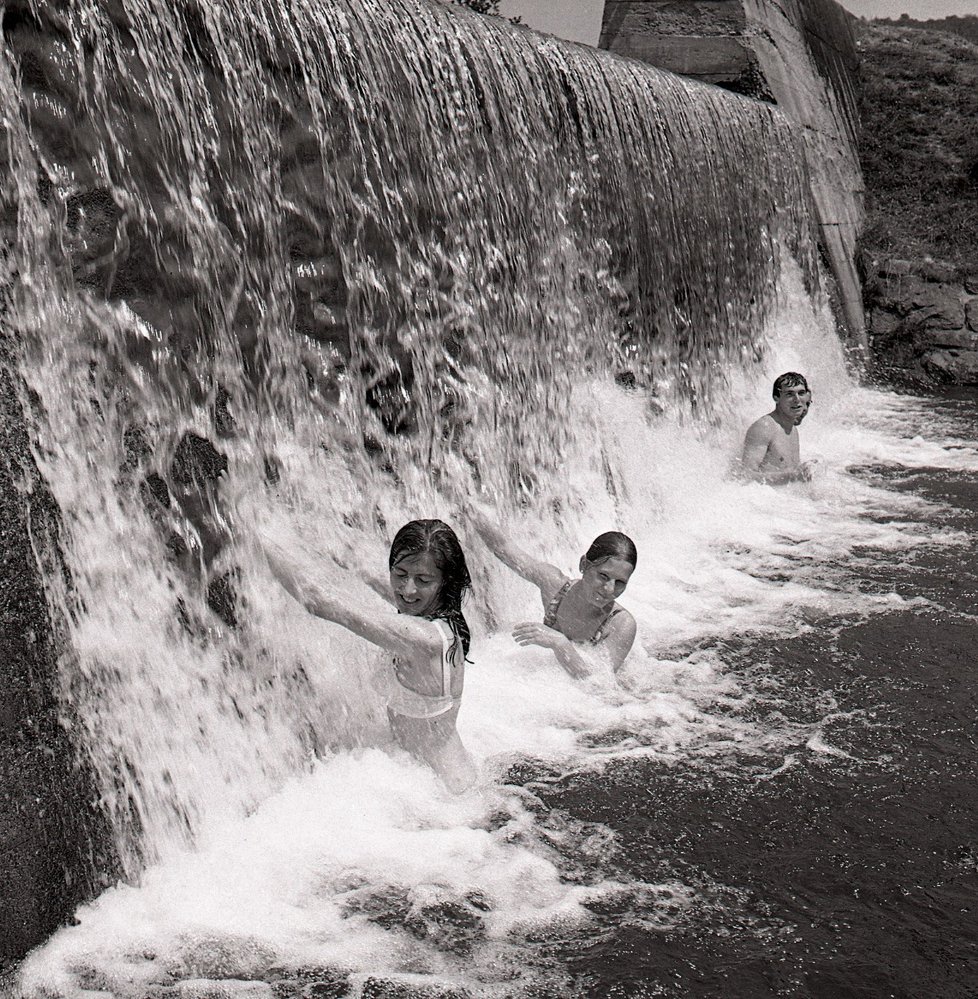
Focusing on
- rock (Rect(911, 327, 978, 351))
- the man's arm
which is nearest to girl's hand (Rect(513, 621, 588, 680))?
the man's arm

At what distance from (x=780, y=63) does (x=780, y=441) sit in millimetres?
6305

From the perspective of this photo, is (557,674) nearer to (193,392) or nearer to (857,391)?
(193,392)

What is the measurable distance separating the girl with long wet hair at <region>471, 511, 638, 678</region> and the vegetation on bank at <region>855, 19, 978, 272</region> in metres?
10.1

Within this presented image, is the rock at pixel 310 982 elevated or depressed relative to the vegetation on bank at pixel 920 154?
depressed

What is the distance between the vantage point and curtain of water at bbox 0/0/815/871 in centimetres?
360

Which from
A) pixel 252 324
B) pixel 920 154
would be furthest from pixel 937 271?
pixel 252 324

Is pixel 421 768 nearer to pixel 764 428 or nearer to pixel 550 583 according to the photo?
pixel 550 583

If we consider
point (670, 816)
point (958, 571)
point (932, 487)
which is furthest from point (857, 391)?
point (670, 816)

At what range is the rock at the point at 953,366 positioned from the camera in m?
12.6

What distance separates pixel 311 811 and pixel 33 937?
0.96 meters

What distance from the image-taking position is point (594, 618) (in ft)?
16.5

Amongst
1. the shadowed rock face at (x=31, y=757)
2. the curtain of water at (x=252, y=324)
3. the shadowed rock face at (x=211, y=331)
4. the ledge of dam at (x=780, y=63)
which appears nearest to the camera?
the shadowed rock face at (x=31, y=757)

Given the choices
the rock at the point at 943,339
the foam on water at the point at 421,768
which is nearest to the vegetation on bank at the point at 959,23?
the rock at the point at 943,339

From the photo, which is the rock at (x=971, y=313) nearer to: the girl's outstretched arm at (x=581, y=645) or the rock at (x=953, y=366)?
the rock at (x=953, y=366)
